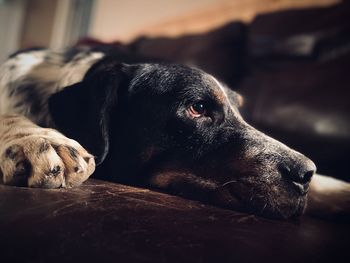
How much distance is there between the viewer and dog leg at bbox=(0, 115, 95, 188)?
2.95 feet

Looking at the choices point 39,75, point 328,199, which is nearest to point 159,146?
point 328,199

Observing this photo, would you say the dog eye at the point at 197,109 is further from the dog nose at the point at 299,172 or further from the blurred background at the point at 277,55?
the blurred background at the point at 277,55

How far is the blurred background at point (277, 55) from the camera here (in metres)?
1.79

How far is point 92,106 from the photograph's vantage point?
3.80ft

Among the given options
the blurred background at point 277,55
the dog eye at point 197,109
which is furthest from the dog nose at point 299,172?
the blurred background at point 277,55

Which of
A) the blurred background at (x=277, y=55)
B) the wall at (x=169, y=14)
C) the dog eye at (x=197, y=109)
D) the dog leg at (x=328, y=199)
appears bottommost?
the dog leg at (x=328, y=199)

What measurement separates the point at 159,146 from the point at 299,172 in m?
0.45

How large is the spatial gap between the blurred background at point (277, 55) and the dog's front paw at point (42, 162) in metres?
0.75

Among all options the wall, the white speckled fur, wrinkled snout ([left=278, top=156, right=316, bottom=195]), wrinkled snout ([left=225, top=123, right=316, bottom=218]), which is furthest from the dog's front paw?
the wall

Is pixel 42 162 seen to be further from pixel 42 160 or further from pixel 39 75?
pixel 39 75

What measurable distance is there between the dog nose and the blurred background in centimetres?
78

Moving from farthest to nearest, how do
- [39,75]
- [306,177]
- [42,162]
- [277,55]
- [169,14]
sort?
1. [169,14]
2. [277,55]
3. [39,75]
4. [306,177]
5. [42,162]

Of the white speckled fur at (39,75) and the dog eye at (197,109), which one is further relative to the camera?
the white speckled fur at (39,75)

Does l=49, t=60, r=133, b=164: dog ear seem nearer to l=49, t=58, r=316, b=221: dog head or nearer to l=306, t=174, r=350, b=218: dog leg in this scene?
l=49, t=58, r=316, b=221: dog head
